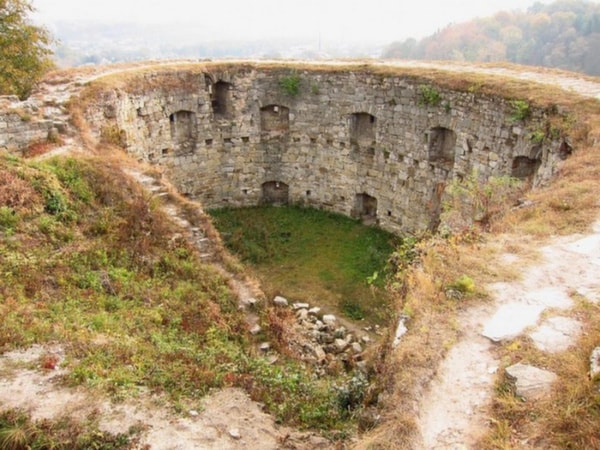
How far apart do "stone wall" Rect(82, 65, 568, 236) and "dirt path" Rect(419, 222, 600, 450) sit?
6.67 metres

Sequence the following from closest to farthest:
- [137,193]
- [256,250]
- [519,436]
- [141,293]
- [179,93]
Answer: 1. [519,436]
2. [141,293]
3. [137,193]
4. [256,250]
5. [179,93]

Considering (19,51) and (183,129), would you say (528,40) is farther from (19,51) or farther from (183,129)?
(19,51)

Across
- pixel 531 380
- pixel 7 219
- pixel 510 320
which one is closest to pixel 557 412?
pixel 531 380

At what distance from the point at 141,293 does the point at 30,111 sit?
7115 mm

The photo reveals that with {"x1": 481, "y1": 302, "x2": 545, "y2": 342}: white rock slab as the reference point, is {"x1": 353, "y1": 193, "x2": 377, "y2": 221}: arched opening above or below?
below

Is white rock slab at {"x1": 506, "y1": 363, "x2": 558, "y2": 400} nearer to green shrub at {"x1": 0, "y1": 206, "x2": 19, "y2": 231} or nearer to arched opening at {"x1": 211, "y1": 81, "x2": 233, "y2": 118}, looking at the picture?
green shrub at {"x1": 0, "y1": 206, "x2": 19, "y2": 231}

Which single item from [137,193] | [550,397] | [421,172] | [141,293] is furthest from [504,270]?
[421,172]

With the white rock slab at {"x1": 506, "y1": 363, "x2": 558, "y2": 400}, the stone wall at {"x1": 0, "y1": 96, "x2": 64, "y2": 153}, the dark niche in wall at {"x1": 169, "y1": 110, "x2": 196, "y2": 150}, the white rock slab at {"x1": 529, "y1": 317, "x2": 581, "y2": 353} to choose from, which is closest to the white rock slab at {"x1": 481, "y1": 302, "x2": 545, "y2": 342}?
the white rock slab at {"x1": 529, "y1": 317, "x2": 581, "y2": 353}

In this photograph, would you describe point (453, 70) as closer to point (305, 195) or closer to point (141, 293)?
point (305, 195)

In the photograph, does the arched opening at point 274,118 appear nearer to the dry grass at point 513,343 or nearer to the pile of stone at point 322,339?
the pile of stone at point 322,339

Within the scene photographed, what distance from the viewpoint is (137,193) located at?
1118cm

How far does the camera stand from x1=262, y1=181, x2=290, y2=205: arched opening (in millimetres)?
19281

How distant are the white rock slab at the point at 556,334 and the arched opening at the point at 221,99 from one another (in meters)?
13.7

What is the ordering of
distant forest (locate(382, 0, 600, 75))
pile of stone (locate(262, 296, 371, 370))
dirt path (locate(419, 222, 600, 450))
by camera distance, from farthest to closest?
distant forest (locate(382, 0, 600, 75)), pile of stone (locate(262, 296, 371, 370)), dirt path (locate(419, 222, 600, 450))
